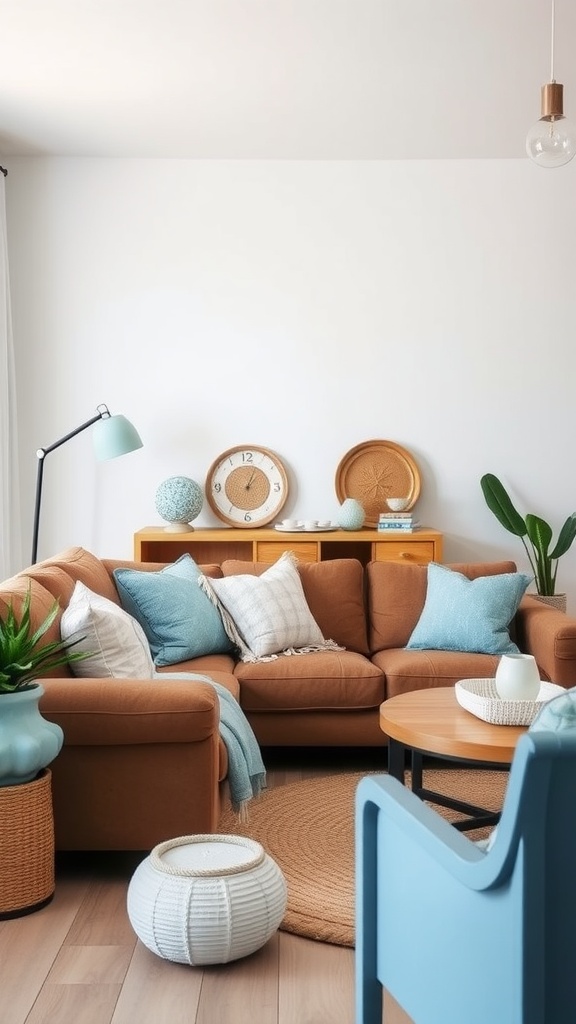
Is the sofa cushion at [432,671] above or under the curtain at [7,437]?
under

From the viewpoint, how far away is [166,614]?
4.20m

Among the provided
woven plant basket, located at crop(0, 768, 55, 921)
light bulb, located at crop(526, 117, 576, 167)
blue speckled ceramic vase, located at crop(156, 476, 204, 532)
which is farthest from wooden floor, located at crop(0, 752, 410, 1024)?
blue speckled ceramic vase, located at crop(156, 476, 204, 532)

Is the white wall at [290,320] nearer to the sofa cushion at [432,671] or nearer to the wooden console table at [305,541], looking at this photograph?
the wooden console table at [305,541]

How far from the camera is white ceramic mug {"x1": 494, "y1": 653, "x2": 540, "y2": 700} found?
319cm

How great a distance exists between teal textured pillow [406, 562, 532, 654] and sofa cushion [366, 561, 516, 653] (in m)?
0.12

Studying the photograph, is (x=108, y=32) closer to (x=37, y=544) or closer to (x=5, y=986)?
(x=37, y=544)

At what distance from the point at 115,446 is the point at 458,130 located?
223 centimetres

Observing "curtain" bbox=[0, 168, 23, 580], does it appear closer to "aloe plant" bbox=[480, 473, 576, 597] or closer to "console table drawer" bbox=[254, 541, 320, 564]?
"console table drawer" bbox=[254, 541, 320, 564]

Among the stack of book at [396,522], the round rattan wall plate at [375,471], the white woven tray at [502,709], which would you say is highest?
the round rattan wall plate at [375,471]

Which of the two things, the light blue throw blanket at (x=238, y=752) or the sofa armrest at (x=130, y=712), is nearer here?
the sofa armrest at (x=130, y=712)

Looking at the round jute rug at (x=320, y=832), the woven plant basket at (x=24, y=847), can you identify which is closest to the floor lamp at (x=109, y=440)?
the round jute rug at (x=320, y=832)

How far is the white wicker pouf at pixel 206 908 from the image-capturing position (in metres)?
2.49

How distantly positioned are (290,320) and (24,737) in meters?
3.34

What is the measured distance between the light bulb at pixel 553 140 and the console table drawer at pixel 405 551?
2.59 metres
